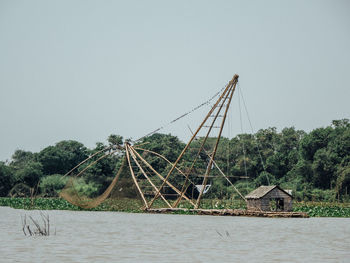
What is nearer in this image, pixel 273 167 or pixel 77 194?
pixel 77 194

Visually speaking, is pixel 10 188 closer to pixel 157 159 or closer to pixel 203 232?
pixel 157 159

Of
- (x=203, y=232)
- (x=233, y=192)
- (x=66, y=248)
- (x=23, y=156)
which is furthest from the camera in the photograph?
(x=23, y=156)

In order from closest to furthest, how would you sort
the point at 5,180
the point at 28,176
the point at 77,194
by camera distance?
1. the point at 77,194
2. the point at 5,180
3. the point at 28,176

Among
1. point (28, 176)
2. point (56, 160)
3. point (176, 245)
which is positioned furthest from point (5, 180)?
point (176, 245)

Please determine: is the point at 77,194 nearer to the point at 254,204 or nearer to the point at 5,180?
the point at 254,204

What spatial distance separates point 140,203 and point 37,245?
2312 cm

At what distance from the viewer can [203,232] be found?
22.7 meters

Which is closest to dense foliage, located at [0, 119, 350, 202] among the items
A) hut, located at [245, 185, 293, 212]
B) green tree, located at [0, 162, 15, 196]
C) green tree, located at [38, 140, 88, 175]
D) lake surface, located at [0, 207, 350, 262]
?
green tree, located at [0, 162, 15, 196]

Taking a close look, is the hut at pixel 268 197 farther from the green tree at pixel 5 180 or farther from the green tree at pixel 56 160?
the green tree at pixel 56 160

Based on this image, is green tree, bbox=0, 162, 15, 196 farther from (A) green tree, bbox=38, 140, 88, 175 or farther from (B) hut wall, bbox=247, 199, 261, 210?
(B) hut wall, bbox=247, 199, 261, 210

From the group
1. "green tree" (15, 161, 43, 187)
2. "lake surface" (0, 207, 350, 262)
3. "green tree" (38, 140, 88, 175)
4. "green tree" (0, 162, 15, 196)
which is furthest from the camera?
"green tree" (38, 140, 88, 175)

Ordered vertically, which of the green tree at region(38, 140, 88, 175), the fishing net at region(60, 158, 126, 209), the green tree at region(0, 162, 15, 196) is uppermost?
the green tree at region(38, 140, 88, 175)

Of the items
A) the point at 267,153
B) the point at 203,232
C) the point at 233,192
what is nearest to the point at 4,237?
the point at 203,232

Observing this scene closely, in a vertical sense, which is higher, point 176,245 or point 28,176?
point 28,176
